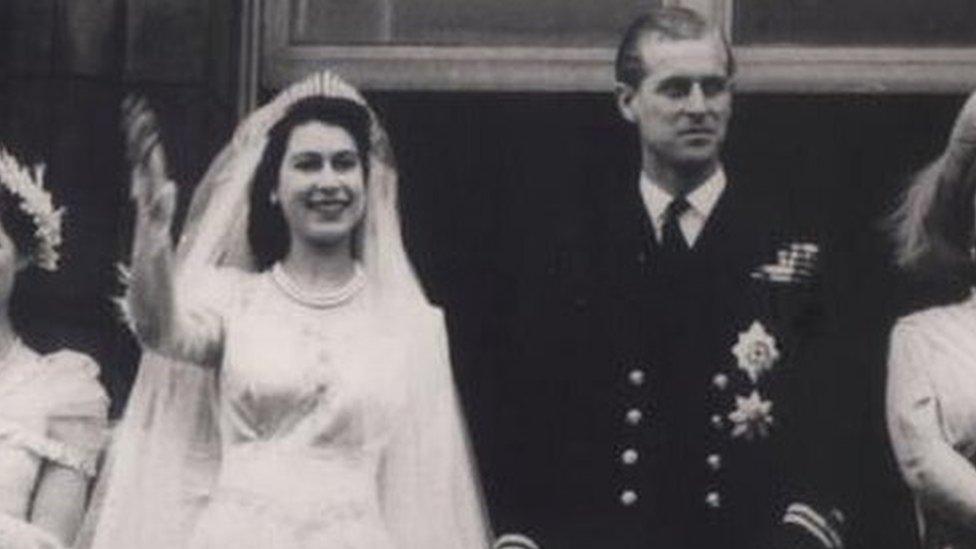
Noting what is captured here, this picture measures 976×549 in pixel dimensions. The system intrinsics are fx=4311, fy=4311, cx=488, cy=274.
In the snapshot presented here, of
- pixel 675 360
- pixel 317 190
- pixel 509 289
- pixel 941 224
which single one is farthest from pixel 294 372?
pixel 941 224

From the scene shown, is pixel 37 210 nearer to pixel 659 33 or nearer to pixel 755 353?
pixel 659 33

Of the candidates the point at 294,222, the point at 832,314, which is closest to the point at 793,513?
the point at 832,314

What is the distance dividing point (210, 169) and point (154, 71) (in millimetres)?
287

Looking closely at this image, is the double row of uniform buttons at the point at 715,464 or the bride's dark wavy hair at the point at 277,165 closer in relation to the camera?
the double row of uniform buttons at the point at 715,464

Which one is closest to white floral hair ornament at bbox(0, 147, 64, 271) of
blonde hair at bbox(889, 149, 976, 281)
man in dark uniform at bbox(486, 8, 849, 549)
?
man in dark uniform at bbox(486, 8, 849, 549)

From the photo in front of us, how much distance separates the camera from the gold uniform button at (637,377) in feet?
27.8

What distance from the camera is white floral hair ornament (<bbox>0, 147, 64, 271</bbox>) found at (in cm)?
871

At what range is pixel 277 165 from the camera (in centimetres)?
858

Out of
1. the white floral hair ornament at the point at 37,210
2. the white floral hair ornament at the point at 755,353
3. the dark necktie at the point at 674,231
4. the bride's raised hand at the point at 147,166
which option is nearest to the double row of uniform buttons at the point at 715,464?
the white floral hair ornament at the point at 755,353

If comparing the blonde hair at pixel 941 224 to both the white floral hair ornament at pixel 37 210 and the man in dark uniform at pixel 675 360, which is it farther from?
the white floral hair ornament at pixel 37 210

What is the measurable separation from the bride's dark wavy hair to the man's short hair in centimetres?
54

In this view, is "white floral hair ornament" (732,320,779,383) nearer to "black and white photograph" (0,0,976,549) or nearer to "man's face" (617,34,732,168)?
"black and white photograph" (0,0,976,549)

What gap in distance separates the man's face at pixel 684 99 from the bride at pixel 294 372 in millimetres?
553

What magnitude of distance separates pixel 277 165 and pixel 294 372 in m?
0.42
